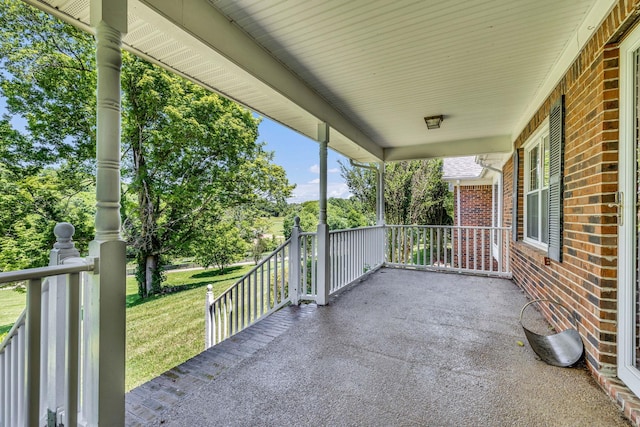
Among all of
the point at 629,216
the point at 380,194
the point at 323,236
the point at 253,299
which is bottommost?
the point at 253,299

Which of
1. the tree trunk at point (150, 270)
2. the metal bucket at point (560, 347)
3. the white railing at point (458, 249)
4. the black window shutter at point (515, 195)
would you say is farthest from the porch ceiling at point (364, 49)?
the tree trunk at point (150, 270)

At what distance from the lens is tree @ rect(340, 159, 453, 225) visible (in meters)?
11.3

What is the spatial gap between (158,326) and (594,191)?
9297 mm

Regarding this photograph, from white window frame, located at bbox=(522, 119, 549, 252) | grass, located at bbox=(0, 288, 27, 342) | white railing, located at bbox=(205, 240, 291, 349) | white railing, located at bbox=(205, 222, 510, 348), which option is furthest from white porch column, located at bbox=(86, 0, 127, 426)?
grass, located at bbox=(0, 288, 27, 342)

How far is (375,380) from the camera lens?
7.04ft

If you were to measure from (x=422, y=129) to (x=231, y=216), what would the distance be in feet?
30.3

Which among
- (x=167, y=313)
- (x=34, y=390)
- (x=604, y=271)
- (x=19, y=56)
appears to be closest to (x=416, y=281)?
(x=604, y=271)

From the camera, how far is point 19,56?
7.63m

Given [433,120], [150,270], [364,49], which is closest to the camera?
[364,49]

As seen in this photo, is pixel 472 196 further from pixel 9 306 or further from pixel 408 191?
pixel 9 306

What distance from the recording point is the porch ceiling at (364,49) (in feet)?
6.70

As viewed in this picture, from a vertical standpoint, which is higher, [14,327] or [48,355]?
[14,327]

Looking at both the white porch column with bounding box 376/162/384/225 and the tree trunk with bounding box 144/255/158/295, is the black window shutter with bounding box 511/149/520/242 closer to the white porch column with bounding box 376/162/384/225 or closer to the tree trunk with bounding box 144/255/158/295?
the white porch column with bounding box 376/162/384/225

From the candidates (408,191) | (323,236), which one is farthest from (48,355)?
(408,191)
